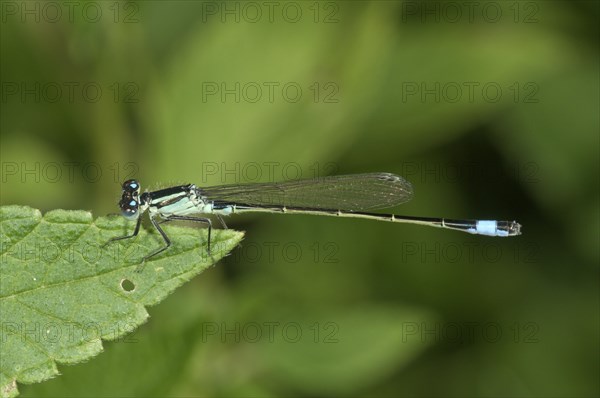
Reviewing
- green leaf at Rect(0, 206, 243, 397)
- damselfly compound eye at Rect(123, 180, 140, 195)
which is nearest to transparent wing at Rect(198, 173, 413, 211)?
damselfly compound eye at Rect(123, 180, 140, 195)

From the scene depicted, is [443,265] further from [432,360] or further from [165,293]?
[165,293]

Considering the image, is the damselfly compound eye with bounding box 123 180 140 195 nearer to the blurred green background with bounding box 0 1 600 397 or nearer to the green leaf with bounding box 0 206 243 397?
the blurred green background with bounding box 0 1 600 397

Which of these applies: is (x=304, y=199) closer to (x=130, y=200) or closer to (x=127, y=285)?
(x=130, y=200)

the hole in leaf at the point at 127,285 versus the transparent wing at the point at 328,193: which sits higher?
the transparent wing at the point at 328,193

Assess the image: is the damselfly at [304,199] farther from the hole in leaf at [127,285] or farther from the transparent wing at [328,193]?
the hole in leaf at [127,285]

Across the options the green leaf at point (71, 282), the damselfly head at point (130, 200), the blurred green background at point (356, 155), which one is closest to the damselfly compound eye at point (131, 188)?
the damselfly head at point (130, 200)

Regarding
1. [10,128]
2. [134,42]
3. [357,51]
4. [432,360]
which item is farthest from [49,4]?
[432,360]

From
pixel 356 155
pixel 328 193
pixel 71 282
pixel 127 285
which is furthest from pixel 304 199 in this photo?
pixel 71 282
